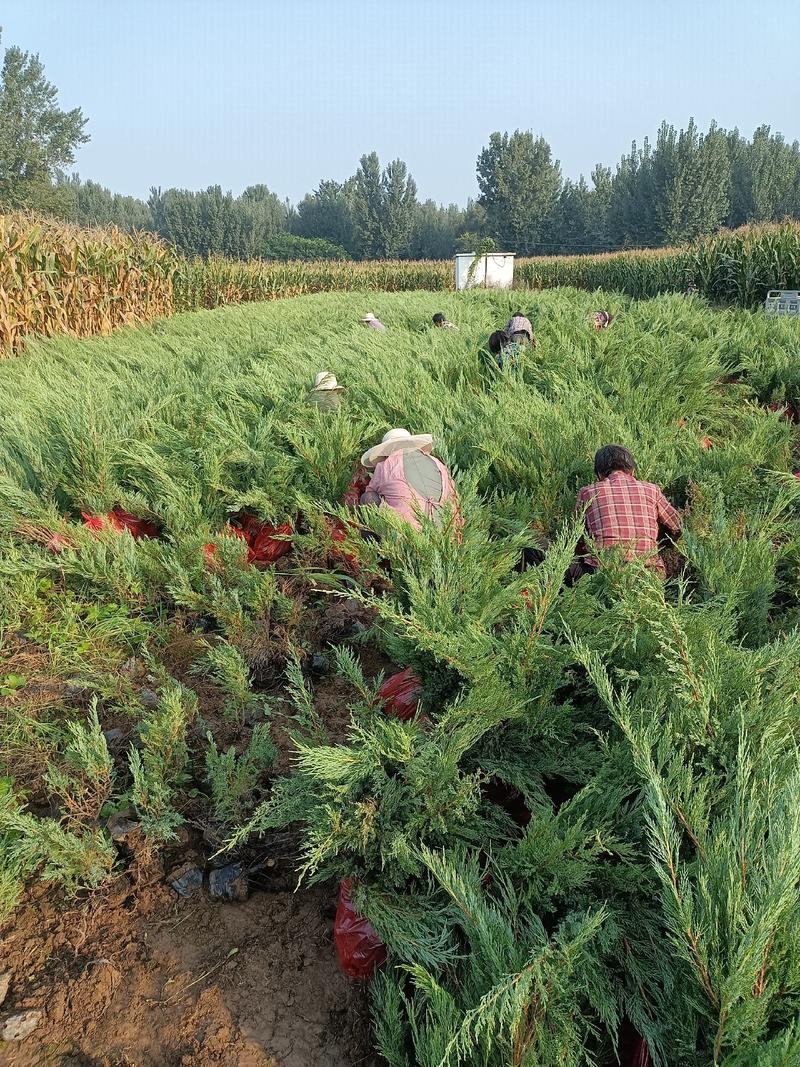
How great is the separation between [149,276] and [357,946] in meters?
15.3

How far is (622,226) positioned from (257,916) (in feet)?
213

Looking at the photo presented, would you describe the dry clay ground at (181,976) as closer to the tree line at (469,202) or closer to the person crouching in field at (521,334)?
the person crouching in field at (521,334)

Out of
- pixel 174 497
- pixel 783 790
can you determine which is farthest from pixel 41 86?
pixel 783 790

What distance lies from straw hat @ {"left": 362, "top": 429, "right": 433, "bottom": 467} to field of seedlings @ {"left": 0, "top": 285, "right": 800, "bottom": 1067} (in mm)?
434

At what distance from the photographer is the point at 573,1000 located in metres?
1.33

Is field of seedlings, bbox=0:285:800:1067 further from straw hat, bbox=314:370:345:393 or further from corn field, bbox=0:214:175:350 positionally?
corn field, bbox=0:214:175:350

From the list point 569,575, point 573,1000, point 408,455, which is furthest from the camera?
point 408,455

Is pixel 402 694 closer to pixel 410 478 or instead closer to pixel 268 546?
pixel 410 478

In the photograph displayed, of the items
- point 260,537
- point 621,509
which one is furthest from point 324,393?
point 621,509

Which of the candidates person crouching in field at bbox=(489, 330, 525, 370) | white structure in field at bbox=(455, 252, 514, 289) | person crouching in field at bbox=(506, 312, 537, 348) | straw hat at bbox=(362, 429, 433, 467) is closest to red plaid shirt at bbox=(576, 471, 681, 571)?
straw hat at bbox=(362, 429, 433, 467)

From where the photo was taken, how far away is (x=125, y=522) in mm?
4215

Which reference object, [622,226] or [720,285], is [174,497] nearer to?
[720,285]

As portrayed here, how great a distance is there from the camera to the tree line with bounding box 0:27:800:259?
163ft

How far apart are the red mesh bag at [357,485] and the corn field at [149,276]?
333 inches
